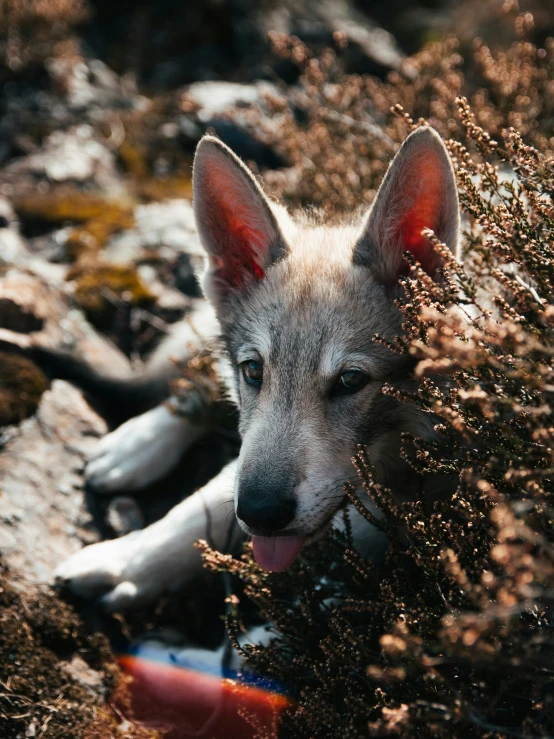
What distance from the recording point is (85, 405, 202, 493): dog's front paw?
352 cm

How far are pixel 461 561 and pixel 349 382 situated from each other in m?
0.78

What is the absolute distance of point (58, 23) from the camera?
7996 millimetres

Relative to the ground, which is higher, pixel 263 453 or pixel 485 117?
pixel 485 117

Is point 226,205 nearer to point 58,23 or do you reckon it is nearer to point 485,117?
point 485,117

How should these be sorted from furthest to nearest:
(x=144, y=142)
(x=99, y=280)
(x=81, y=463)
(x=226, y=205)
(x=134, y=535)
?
(x=144, y=142), (x=99, y=280), (x=81, y=463), (x=134, y=535), (x=226, y=205)

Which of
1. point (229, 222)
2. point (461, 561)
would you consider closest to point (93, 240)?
point (229, 222)

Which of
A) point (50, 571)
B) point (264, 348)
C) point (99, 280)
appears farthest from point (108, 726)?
point (99, 280)

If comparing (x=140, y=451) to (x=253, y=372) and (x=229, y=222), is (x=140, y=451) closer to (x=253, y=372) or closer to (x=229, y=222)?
(x=253, y=372)

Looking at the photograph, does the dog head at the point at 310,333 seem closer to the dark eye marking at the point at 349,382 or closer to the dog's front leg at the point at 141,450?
the dark eye marking at the point at 349,382

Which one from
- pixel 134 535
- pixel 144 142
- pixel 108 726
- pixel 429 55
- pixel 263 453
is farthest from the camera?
pixel 144 142

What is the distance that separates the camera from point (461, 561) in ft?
6.48

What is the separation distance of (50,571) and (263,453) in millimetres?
1314

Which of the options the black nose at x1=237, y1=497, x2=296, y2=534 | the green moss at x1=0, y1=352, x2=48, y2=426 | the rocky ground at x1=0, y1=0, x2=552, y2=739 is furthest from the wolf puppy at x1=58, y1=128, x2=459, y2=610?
the green moss at x1=0, y1=352, x2=48, y2=426

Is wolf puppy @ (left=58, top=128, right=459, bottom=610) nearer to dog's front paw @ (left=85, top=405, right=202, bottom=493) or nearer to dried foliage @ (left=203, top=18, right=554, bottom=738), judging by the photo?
dried foliage @ (left=203, top=18, right=554, bottom=738)
